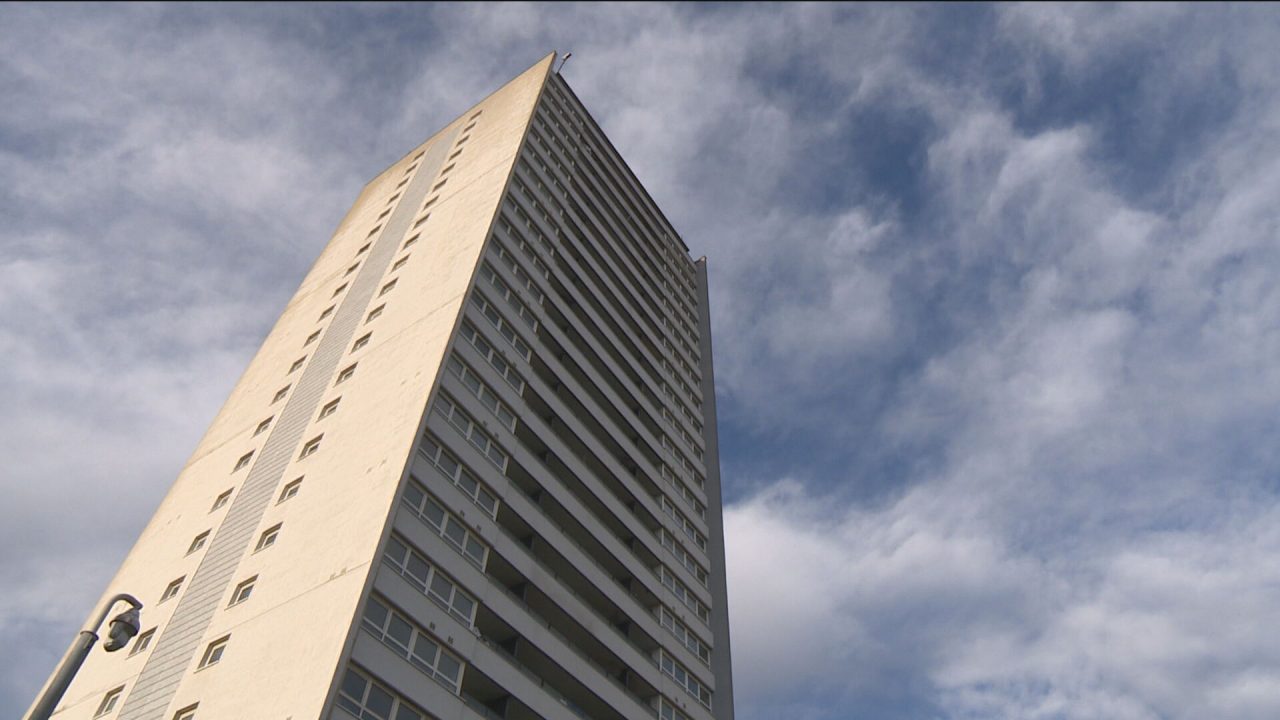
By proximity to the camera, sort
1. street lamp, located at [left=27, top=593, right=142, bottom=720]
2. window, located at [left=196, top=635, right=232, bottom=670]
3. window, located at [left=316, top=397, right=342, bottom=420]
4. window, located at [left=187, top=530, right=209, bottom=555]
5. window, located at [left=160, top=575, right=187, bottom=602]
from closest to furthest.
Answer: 1. street lamp, located at [left=27, top=593, right=142, bottom=720]
2. window, located at [left=196, top=635, right=232, bottom=670]
3. window, located at [left=160, top=575, right=187, bottom=602]
4. window, located at [left=187, top=530, right=209, bottom=555]
5. window, located at [left=316, top=397, right=342, bottom=420]

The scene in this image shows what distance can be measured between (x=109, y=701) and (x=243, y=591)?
6.22 m

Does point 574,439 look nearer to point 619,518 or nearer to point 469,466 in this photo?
point 619,518

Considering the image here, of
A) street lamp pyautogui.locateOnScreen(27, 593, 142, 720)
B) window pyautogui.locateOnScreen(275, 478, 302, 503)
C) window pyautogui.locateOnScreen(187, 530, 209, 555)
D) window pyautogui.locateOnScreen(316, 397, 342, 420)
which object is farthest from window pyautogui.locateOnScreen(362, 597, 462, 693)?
window pyautogui.locateOnScreen(187, 530, 209, 555)

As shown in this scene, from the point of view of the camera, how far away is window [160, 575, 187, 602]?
35281 millimetres

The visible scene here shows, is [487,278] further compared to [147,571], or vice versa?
[487,278]

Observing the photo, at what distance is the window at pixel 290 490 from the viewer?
115 feet

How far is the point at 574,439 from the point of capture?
145 ft

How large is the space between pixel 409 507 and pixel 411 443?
2462mm

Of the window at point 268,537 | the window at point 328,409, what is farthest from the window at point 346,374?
the window at point 268,537

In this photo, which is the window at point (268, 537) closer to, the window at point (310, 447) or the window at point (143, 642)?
the window at point (310, 447)

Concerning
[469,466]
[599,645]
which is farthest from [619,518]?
[469,466]

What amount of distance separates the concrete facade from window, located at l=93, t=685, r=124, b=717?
11.6 inches

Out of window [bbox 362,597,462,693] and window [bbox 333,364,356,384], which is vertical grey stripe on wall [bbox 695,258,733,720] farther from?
window [bbox 333,364,356,384]

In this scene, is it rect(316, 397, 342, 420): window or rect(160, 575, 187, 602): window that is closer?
rect(160, 575, 187, 602): window
